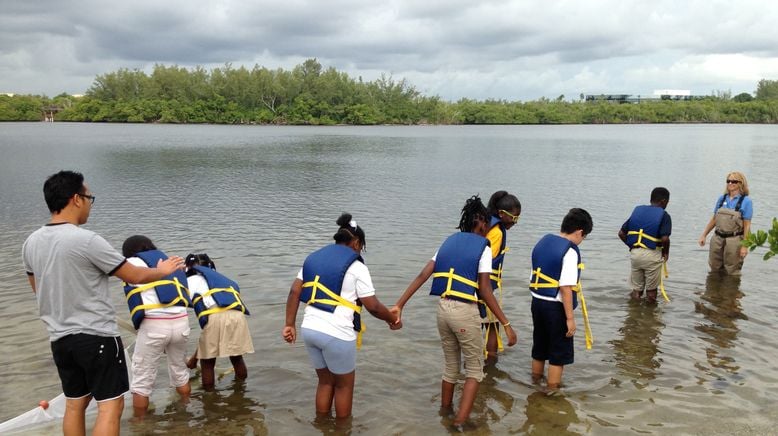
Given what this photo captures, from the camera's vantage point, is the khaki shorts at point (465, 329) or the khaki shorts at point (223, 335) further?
the khaki shorts at point (223, 335)

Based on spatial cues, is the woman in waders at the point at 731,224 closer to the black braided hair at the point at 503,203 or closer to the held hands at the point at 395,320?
the black braided hair at the point at 503,203

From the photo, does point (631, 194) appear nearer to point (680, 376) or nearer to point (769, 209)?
point (769, 209)

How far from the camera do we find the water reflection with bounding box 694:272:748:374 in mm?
8617

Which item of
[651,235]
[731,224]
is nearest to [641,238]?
[651,235]

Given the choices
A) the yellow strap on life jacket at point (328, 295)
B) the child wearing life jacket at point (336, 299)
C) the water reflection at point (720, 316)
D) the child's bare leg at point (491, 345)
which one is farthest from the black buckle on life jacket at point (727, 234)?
the yellow strap on life jacket at point (328, 295)

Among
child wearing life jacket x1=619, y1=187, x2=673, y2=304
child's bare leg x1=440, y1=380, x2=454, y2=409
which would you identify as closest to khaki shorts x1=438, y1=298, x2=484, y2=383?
child's bare leg x1=440, y1=380, x2=454, y2=409

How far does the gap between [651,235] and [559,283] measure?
414cm

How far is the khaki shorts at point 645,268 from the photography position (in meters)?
10.1

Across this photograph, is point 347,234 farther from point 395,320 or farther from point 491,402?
point 491,402

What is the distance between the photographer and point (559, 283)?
678 centimetres

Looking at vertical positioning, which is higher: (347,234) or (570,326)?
(347,234)

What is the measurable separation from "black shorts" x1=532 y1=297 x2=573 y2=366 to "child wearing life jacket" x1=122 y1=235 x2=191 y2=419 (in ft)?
13.3

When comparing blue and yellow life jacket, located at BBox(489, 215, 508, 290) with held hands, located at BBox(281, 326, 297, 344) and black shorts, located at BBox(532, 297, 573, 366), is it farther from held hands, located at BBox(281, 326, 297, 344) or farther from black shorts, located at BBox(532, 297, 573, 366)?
held hands, located at BBox(281, 326, 297, 344)

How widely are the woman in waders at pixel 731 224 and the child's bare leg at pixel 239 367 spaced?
907cm
